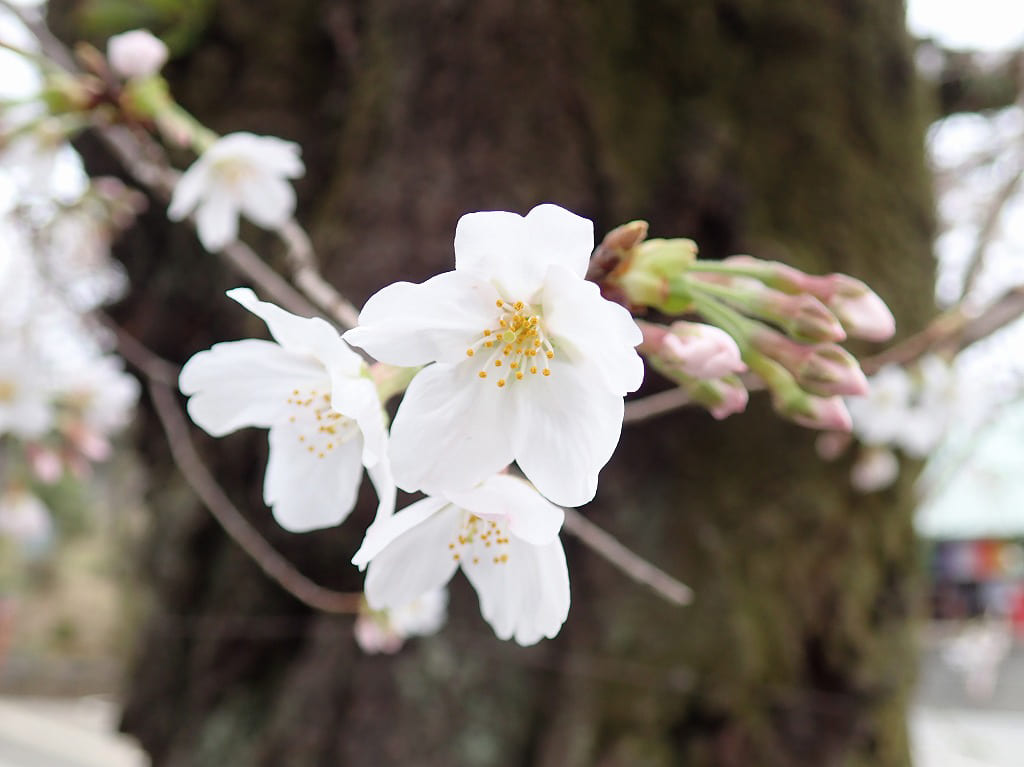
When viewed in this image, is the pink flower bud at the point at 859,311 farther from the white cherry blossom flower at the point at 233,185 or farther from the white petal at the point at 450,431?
the white cherry blossom flower at the point at 233,185

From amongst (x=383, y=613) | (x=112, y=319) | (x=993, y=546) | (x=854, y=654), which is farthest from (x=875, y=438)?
(x=993, y=546)

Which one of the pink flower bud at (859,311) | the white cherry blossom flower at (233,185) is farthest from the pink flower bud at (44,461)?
the pink flower bud at (859,311)

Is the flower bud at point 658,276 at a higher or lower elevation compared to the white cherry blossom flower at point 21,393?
higher

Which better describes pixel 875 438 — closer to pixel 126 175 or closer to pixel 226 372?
pixel 226 372

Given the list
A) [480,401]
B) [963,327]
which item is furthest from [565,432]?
[963,327]

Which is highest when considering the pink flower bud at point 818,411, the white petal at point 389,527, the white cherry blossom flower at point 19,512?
the pink flower bud at point 818,411

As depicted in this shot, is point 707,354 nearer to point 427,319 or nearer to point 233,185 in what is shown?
point 427,319
